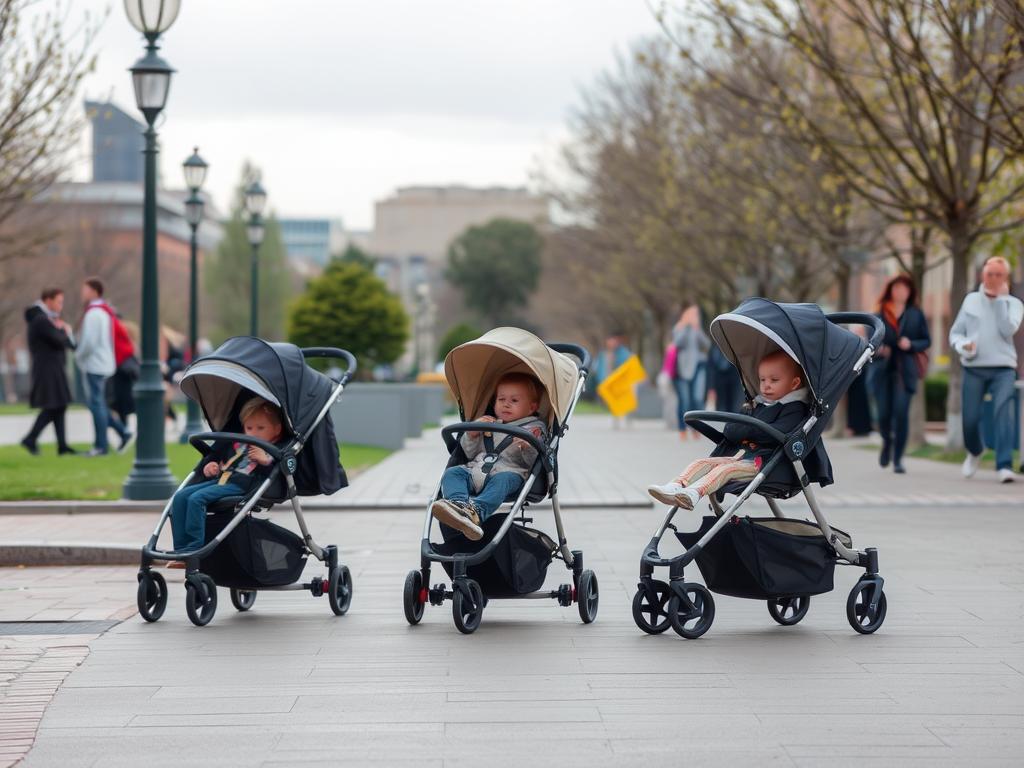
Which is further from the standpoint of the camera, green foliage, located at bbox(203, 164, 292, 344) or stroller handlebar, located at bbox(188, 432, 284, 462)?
green foliage, located at bbox(203, 164, 292, 344)

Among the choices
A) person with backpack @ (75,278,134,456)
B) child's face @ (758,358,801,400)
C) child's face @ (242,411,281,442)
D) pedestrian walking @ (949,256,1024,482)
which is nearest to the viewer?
child's face @ (758,358,801,400)

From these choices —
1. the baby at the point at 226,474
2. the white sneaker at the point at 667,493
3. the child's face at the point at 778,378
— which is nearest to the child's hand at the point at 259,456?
the baby at the point at 226,474

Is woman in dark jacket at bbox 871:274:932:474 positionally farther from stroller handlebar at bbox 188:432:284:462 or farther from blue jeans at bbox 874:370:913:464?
stroller handlebar at bbox 188:432:284:462

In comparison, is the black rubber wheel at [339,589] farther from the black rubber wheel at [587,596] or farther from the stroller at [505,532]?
the black rubber wheel at [587,596]

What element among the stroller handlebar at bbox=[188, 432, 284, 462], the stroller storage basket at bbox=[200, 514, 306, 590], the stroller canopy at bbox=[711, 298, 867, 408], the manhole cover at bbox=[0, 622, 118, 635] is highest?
the stroller canopy at bbox=[711, 298, 867, 408]

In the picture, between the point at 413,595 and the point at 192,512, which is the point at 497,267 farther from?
the point at 413,595

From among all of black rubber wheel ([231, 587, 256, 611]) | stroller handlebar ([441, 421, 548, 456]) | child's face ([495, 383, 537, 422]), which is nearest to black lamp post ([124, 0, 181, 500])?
black rubber wheel ([231, 587, 256, 611])

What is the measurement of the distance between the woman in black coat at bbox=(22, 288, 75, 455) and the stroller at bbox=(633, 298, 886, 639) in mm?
12895

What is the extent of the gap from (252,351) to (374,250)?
165m

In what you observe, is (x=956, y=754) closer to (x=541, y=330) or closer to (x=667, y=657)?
(x=667, y=657)

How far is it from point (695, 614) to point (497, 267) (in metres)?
108

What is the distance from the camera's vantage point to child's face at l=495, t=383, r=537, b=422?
8359mm

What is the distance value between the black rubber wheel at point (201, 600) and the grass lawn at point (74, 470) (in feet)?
19.3

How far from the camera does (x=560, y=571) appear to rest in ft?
33.6
